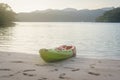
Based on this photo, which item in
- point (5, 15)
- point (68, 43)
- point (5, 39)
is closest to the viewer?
point (68, 43)

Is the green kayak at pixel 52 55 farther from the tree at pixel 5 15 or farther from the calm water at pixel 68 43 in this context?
the tree at pixel 5 15

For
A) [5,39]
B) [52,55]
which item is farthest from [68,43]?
A: [52,55]

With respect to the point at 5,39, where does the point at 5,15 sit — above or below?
above

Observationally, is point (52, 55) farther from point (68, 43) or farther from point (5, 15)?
point (5, 15)

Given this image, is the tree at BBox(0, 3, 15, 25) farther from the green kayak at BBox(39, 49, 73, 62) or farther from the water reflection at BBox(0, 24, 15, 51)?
the green kayak at BBox(39, 49, 73, 62)

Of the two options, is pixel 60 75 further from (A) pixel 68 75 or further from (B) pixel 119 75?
(B) pixel 119 75

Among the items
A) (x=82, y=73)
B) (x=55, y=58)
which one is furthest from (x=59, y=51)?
(x=82, y=73)

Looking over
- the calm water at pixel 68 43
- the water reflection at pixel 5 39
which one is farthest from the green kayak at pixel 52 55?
the water reflection at pixel 5 39

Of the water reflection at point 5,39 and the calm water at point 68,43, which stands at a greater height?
the water reflection at point 5,39

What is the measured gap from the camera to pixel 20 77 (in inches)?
429

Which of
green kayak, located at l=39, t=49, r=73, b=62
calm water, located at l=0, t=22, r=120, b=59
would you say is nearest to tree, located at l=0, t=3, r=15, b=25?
calm water, located at l=0, t=22, r=120, b=59

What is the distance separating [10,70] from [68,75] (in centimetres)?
307

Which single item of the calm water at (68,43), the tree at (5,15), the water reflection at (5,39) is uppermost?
the tree at (5,15)

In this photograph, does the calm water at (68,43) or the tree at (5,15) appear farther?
the tree at (5,15)
